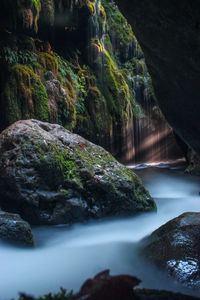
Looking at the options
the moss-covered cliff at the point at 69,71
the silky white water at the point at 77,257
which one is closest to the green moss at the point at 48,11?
the moss-covered cliff at the point at 69,71

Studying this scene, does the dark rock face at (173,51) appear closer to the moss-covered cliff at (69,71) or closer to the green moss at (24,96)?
the green moss at (24,96)

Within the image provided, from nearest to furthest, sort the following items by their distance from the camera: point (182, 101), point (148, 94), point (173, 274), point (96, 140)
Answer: point (173, 274), point (182, 101), point (96, 140), point (148, 94)

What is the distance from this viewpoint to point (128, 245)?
3.07m

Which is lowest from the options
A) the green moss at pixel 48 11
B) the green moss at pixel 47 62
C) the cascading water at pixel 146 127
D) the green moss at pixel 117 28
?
the cascading water at pixel 146 127

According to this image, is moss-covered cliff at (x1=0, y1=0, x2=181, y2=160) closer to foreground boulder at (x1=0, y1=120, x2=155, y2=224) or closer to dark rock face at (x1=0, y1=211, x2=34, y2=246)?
foreground boulder at (x1=0, y1=120, x2=155, y2=224)

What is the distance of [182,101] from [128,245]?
6.37 feet

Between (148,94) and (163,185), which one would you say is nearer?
(163,185)

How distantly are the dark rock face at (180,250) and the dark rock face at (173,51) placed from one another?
963 millimetres

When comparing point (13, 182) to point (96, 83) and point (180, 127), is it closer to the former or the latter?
point (180, 127)

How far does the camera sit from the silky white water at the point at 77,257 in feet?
6.79

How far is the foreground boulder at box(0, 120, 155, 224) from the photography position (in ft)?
11.8

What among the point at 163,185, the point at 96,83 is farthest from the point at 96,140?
the point at 163,185

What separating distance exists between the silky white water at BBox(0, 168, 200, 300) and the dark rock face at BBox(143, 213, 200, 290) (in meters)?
0.11

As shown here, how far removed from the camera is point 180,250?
92.4 inches
